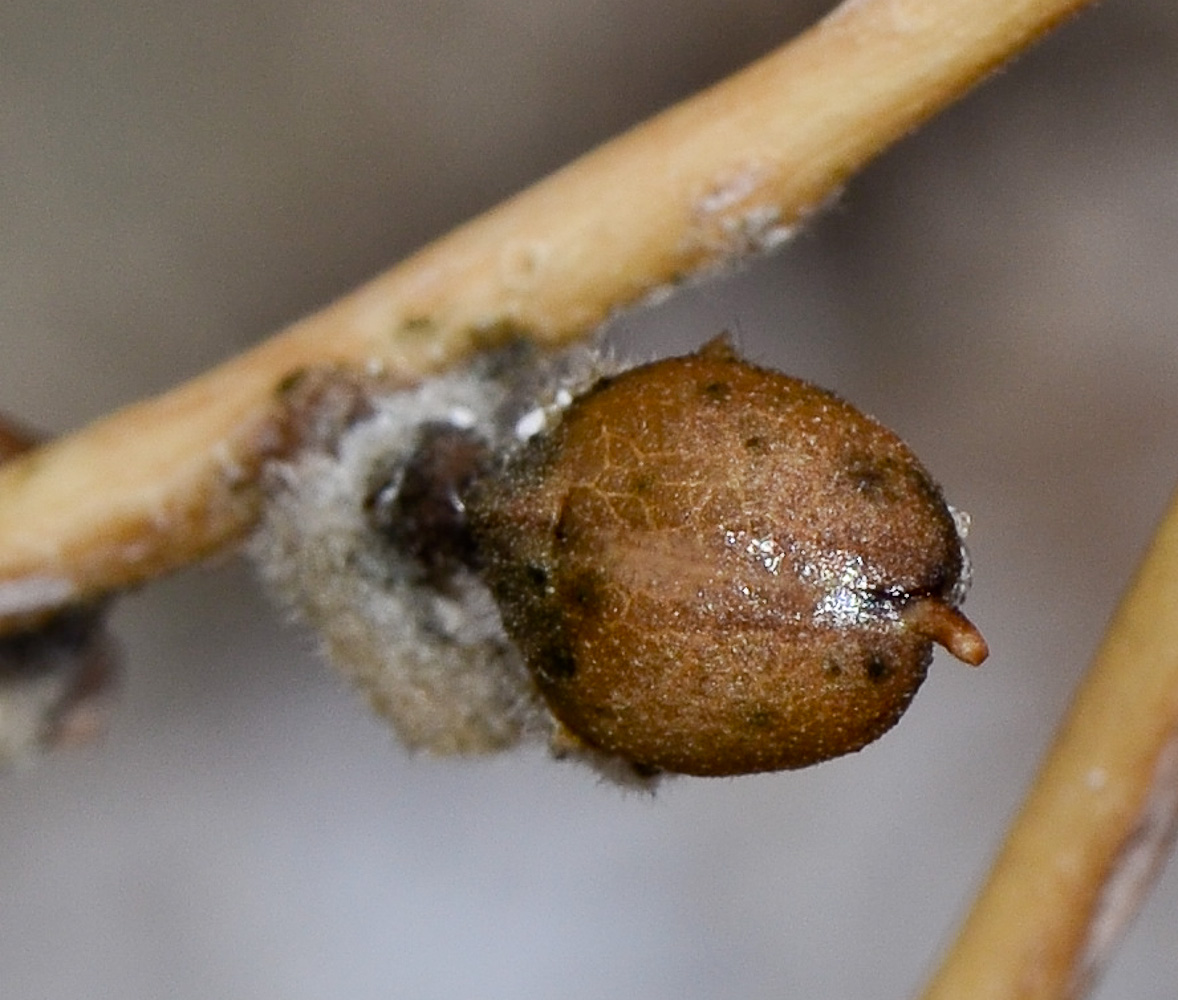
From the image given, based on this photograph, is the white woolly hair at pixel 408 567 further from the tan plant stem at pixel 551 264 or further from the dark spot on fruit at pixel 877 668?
the dark spot on fruit at pixel 877 668

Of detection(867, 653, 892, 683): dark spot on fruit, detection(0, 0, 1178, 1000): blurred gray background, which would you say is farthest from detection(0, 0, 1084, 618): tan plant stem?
detection(0, 0, 1178, 1000): blurred gray background

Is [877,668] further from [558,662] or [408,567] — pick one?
[408,567]

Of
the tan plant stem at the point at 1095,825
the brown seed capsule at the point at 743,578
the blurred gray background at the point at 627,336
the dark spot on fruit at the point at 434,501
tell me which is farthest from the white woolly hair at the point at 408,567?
the blurred gray background at the point at 627,336

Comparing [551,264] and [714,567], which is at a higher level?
[551,264]

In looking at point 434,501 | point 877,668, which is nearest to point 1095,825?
point 877,668

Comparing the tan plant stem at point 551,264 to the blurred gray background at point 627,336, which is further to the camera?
the blurred gray background at point 627,336

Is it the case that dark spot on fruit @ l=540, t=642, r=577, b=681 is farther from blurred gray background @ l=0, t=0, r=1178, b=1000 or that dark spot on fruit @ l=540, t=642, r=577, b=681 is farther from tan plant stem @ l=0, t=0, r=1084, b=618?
blurred gray background @ l=0, t=0, r=1178, b=1000
